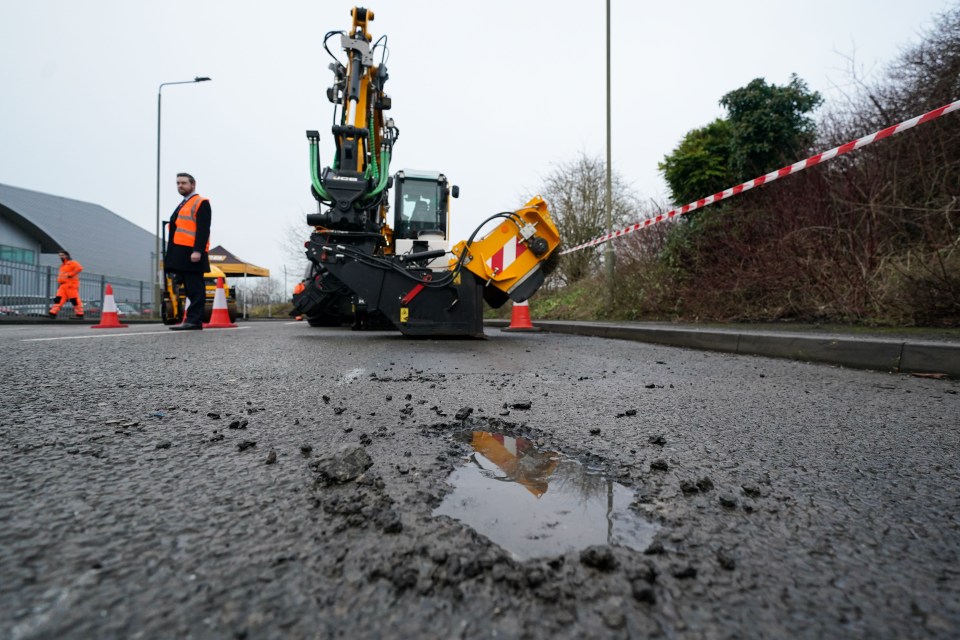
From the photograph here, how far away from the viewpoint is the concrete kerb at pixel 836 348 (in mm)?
3752

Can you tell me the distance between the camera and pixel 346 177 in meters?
7.82

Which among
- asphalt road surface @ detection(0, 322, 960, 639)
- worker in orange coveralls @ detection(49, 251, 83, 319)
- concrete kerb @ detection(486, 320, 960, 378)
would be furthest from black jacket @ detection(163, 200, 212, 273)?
worker in orange coveralls @ detection(49, 251, 83, 319)

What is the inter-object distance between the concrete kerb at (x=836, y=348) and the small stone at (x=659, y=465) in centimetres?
344

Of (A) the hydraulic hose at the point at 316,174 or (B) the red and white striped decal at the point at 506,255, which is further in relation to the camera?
(A) the hydraulic hose at the point at 316,174

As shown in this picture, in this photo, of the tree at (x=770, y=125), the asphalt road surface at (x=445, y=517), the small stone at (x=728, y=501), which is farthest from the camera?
the tree at (x=770, y=125)

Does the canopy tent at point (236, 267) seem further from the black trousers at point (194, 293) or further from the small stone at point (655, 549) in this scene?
the small stone at point (655, 549)

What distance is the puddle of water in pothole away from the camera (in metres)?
1.01

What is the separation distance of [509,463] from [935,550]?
3.13ft

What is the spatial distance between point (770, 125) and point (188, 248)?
10.6m

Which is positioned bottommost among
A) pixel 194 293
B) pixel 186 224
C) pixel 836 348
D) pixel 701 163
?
pixel 836 348

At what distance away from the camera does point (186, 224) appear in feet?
26.3

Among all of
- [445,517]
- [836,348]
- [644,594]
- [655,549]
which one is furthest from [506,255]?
[644,594]

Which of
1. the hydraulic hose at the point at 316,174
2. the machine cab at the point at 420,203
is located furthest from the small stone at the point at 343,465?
the machine cab at the point at 420,203

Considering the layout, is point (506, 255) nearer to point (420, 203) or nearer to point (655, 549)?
point (420, 203)
